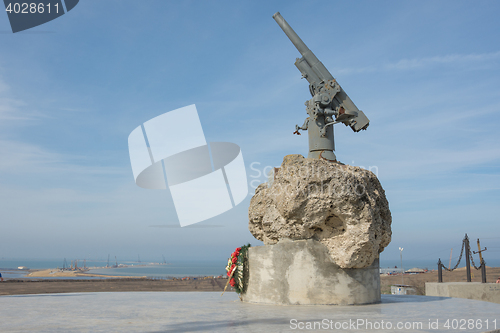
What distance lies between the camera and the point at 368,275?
29.9 ft

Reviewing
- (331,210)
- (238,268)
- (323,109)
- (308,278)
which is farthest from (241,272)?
(323,109)

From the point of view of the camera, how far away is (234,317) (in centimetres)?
702

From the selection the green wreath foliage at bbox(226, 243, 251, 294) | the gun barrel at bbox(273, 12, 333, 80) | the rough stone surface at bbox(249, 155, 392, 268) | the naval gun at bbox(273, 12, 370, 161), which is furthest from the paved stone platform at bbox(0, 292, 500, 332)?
the gun barrel at bbox(273, 12, 333, 80)

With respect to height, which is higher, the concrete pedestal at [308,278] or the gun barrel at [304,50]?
the gun barrel at [304,50]

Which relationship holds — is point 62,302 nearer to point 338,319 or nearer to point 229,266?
point 229,266

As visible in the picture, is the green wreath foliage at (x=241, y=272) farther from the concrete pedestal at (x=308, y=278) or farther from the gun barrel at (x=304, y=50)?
the gun barrel at (x=304, y=50)

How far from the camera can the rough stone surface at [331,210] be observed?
→ 28.6 feet

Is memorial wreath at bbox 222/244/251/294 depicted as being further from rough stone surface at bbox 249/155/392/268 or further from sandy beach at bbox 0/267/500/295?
sandy beach at bbox 0/267/500/295

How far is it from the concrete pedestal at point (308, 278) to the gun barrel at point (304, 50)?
4956 millimetres

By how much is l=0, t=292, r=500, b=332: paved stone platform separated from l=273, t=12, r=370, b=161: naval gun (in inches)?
168

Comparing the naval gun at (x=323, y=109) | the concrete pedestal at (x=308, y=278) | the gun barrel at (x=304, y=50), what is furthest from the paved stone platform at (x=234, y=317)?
the gun barrel at (x=304, y=50)

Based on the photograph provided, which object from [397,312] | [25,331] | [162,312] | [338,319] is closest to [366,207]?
[397,312]

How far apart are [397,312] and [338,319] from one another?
161 centimetres

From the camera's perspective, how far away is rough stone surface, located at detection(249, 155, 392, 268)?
8.71 metres
